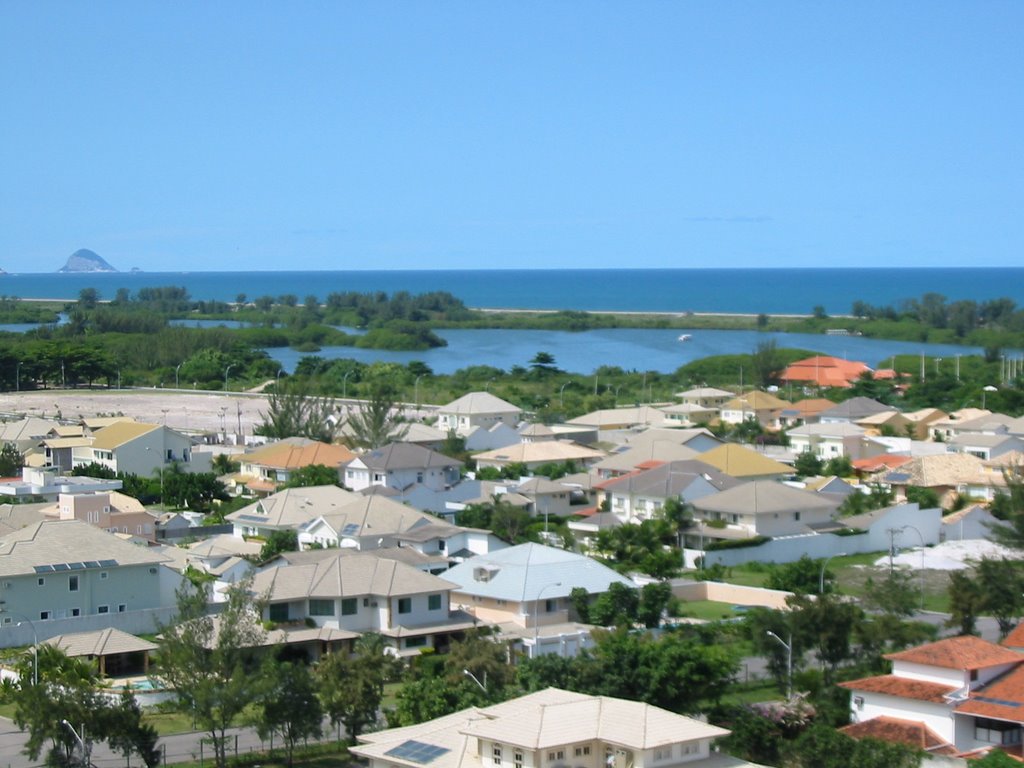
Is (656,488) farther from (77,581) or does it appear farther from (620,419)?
(620,419)

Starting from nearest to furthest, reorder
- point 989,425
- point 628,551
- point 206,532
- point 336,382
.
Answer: point 628,551 → point 206,532 → point 989,425 → point 336,382

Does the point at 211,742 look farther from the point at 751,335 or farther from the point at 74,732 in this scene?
the point at 751,335

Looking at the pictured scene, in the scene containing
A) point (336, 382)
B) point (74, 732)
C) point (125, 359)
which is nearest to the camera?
point (74, 732)

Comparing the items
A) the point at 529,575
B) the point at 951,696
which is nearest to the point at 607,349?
the point at 529,575

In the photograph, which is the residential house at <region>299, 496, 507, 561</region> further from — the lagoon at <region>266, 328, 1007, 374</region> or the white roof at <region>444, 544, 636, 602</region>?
the lagoon at <region>266, 328, 1007, 374</region>

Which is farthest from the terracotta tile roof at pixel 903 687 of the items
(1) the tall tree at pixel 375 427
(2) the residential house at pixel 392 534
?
(1) the tall tree at pixel 375 427

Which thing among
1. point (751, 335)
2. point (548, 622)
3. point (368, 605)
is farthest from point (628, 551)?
point (751, 335)
